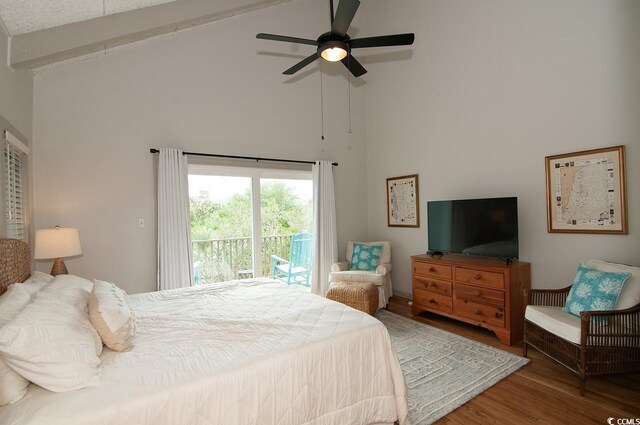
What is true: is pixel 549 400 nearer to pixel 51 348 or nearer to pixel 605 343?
pixel 605 343

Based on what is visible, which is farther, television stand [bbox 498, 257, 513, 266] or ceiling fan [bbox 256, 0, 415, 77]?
television stand [bbox 498, 257, 513, 266]

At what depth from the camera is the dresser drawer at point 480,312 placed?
312cm

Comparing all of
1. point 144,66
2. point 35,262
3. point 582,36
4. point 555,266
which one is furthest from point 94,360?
point 582,36

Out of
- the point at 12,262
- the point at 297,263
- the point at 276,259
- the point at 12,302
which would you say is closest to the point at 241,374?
the point at 12,302

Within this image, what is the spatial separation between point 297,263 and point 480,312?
2462 millimetres

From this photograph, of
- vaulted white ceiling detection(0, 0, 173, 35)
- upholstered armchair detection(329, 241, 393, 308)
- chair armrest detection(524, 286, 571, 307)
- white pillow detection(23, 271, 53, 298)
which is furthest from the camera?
upholstered armchair detection(329, 241, 393, 308)

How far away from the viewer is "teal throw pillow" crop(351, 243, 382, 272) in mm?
4445

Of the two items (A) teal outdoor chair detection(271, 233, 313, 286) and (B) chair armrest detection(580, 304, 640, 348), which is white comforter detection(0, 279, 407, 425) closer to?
(B) chair armrest detection(580, 304, 640, 348)

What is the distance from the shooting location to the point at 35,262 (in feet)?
9.70

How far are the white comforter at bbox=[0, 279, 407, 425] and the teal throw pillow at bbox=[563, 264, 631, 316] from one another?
1.73m

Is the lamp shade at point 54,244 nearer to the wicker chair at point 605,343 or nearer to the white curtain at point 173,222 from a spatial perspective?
the white curtain at point 173,222

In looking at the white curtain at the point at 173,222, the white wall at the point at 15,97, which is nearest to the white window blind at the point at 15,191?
the white wall at the point at 15,97

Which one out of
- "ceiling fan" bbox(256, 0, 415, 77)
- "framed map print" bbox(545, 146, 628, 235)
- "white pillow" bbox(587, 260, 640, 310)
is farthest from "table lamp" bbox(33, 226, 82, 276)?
"framed map print" bbox(545, 146, 628, 235)

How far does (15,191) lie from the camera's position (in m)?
2.51
